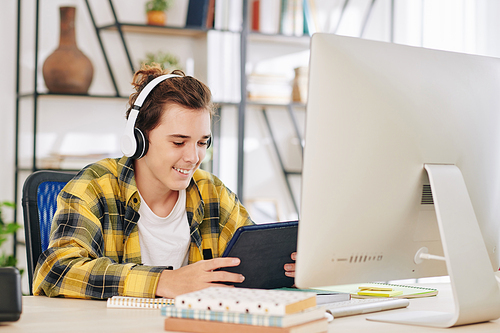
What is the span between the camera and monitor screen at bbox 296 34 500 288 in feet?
3.12

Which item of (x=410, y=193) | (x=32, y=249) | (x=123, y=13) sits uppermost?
(x=123, y=13)

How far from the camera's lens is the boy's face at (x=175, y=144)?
1621 mm

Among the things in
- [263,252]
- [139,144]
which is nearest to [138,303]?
[263,252]

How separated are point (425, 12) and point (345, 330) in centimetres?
292

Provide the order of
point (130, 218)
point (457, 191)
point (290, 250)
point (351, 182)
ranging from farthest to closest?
1. point (130, 218)
2. point (290, 250)
3. point (457, 191)
4. point (351, 182)

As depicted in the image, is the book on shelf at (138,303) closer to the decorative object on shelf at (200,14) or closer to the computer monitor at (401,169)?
the computer monitor at (401,169)

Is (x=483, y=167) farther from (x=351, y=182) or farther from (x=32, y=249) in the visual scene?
(x=32, y=249)

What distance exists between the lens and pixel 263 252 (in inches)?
49.5

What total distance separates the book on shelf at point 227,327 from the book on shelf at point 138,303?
0.23m

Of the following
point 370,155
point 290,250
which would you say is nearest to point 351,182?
point 370,155

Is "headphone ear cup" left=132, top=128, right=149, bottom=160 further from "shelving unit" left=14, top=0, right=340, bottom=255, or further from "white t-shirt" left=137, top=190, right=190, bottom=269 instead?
"shelving unit" left=14, top=0, right=340, bottom=255

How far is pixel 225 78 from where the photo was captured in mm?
3260

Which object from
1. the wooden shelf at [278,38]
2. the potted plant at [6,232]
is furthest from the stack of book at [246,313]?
the wooden shelf at [278,38]

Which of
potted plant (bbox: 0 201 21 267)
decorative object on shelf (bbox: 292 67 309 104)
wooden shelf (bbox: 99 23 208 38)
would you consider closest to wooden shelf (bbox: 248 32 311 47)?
decorative object on shelf (bbox: 292 67 309 104)
